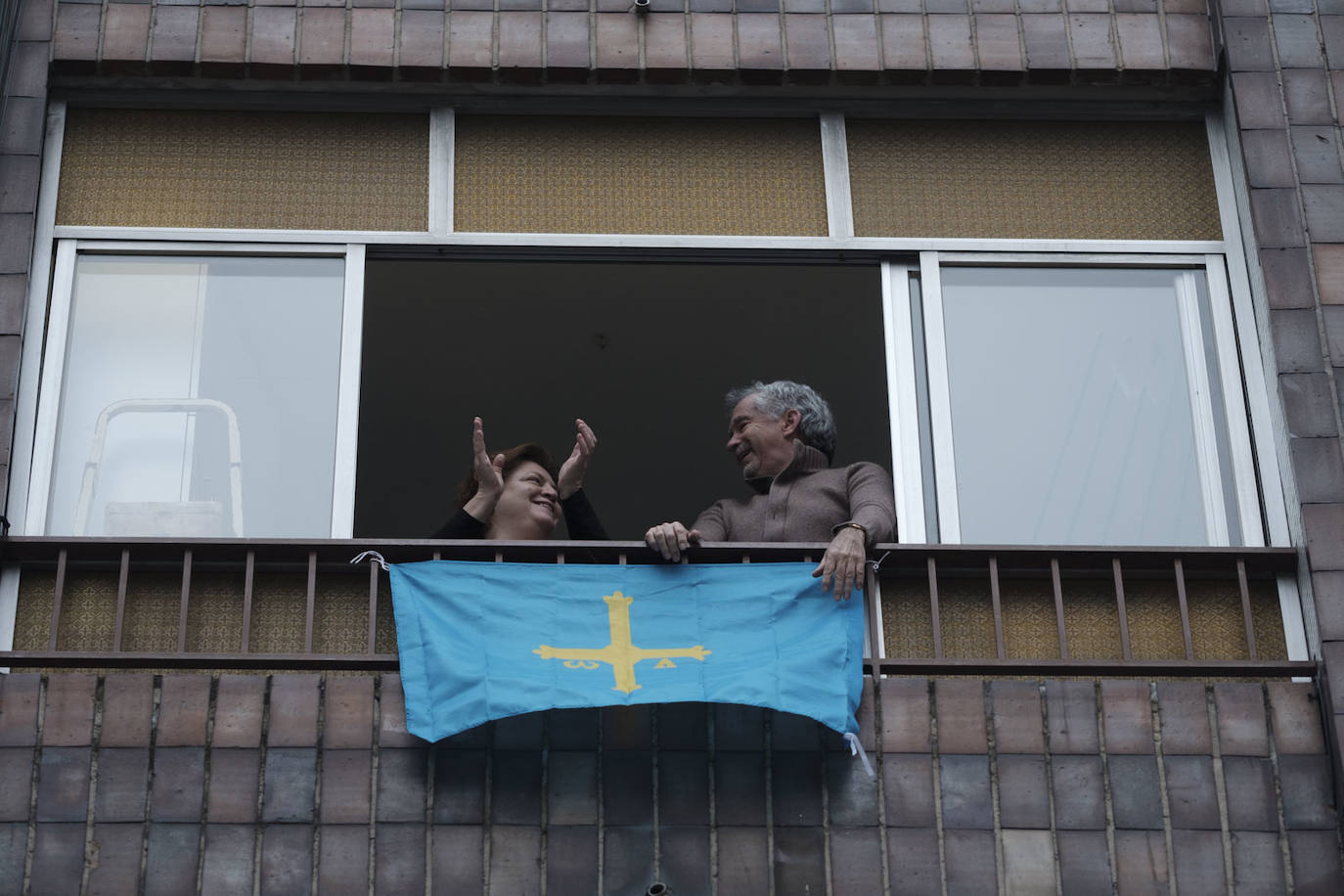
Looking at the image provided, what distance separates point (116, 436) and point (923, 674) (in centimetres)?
338

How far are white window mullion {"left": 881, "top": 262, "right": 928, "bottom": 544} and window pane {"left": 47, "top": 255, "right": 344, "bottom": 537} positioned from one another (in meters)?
2.29

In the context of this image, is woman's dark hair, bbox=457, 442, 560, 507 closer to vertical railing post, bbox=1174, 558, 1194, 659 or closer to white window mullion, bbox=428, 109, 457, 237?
white window mullion, bbox=428, 109, 457, 237

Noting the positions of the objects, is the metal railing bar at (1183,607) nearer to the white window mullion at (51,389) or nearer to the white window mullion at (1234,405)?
the white window mullion at (1234,405)

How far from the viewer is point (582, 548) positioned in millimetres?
7824

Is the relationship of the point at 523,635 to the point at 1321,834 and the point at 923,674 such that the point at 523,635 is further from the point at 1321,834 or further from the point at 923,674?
the point at 1321,834

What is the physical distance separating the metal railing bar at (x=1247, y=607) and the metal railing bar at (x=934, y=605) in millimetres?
1169

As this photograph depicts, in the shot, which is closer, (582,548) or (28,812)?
(28,812)

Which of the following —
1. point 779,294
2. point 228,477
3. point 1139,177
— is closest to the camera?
point 228,477

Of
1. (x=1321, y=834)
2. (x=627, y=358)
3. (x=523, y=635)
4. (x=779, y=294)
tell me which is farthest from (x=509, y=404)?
(x=1321, y=834)

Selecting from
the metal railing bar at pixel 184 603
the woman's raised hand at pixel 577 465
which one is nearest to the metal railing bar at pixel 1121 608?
the woman's raised hand at pixel 577 465

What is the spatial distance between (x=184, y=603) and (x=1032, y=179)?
159 inches

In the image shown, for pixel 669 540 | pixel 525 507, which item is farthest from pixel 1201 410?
pixel 525 507

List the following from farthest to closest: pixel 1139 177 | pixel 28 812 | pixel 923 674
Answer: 1. pixel 1139 177
2. pixel 923 674
3. pixel 28 812

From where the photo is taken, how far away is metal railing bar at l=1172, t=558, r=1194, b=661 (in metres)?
7.77
